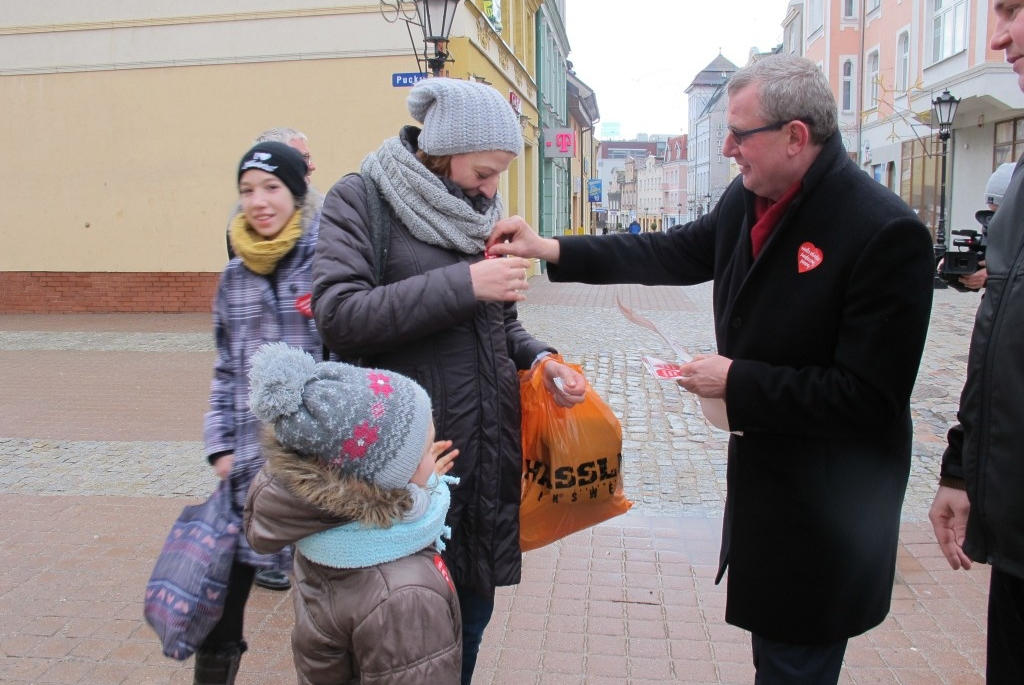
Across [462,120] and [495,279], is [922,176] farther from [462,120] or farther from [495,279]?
[495,279]

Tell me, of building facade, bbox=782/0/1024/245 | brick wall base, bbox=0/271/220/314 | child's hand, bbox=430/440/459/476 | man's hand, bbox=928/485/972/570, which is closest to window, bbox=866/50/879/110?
building facade, bbox=782/0/1024/245

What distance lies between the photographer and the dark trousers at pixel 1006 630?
1938 millimetres

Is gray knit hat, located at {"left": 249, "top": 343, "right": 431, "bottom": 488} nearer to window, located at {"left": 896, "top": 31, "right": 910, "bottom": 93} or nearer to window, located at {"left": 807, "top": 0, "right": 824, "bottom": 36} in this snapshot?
window, located at {"left": 896, "top": 31, "right": 910, "bottom": 93}

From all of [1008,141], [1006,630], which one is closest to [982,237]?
[1006,630]

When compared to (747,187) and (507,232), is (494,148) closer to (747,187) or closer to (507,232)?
(507,232)

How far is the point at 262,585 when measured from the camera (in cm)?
385

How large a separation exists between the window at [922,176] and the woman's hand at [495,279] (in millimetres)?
23604

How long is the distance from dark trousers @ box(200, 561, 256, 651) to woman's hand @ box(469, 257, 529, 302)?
120 cm

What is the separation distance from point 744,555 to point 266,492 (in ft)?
3.91

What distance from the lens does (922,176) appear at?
25078mm

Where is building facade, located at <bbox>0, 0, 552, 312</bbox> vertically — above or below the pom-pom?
above

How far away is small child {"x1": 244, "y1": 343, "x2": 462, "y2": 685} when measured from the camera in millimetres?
1861

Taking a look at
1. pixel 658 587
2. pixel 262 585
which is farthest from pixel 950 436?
pixel 262 585

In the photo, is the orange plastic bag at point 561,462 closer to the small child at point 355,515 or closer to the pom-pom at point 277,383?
the small child at point 355,515
